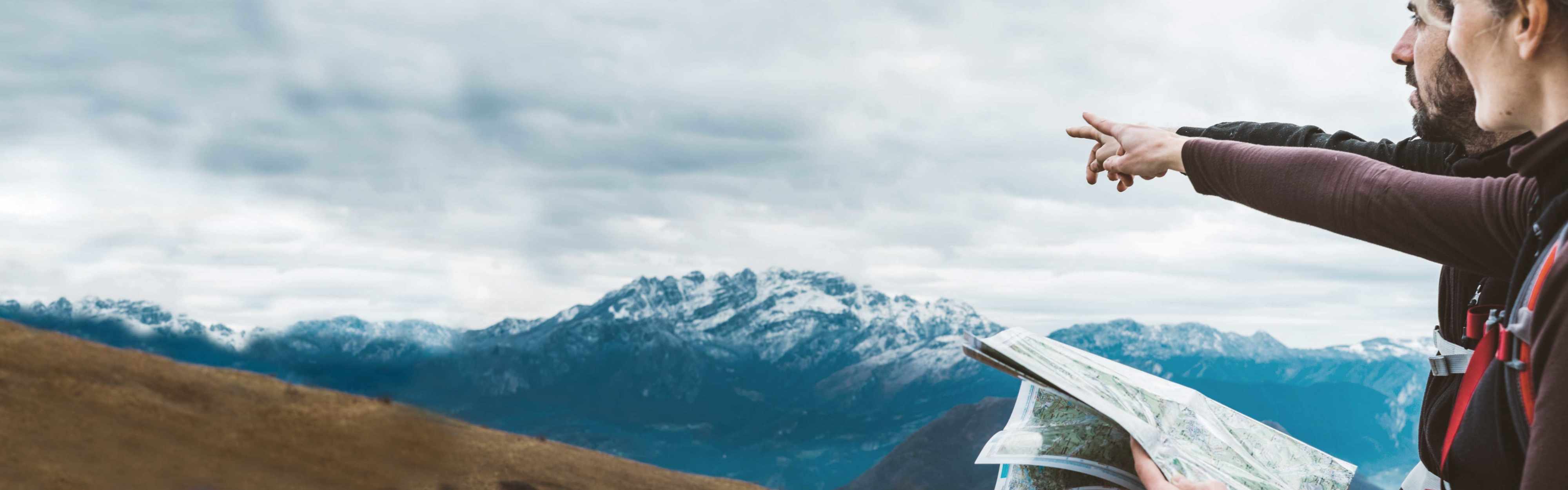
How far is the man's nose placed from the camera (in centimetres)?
228

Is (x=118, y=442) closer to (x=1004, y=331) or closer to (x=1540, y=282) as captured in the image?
(x=1004, y=331)

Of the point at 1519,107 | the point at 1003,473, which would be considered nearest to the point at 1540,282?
the point at 1519,107

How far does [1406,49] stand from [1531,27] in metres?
1.15

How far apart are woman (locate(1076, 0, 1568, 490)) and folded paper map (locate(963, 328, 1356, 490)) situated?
21.1 inches

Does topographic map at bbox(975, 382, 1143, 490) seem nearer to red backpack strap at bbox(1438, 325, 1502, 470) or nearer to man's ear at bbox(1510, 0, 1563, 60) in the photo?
red backpack strap at bbox(1438, 325, 1502, 470)

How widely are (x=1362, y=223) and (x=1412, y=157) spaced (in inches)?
47.2

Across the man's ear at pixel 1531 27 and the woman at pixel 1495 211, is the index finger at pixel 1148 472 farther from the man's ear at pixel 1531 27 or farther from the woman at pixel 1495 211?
the man's ear at pixel 1531 27

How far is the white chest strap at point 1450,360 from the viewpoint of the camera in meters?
2.00

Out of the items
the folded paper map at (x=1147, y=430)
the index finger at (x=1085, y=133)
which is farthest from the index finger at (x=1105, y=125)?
the folded paper map at (x=1147, y=430)

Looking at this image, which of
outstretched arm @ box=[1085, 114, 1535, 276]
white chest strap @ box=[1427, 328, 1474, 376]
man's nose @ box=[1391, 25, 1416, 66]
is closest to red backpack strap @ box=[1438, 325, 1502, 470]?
outstretched arm @ box=[1085, 114, 1535, 276]

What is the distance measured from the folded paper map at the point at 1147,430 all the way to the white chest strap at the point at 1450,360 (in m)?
0.43

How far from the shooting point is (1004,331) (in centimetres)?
229

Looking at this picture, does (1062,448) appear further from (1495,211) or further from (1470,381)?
(1495,211)

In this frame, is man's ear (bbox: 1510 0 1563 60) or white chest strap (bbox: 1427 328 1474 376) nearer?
man's ear (bbox: 1510 0 1563 60)
